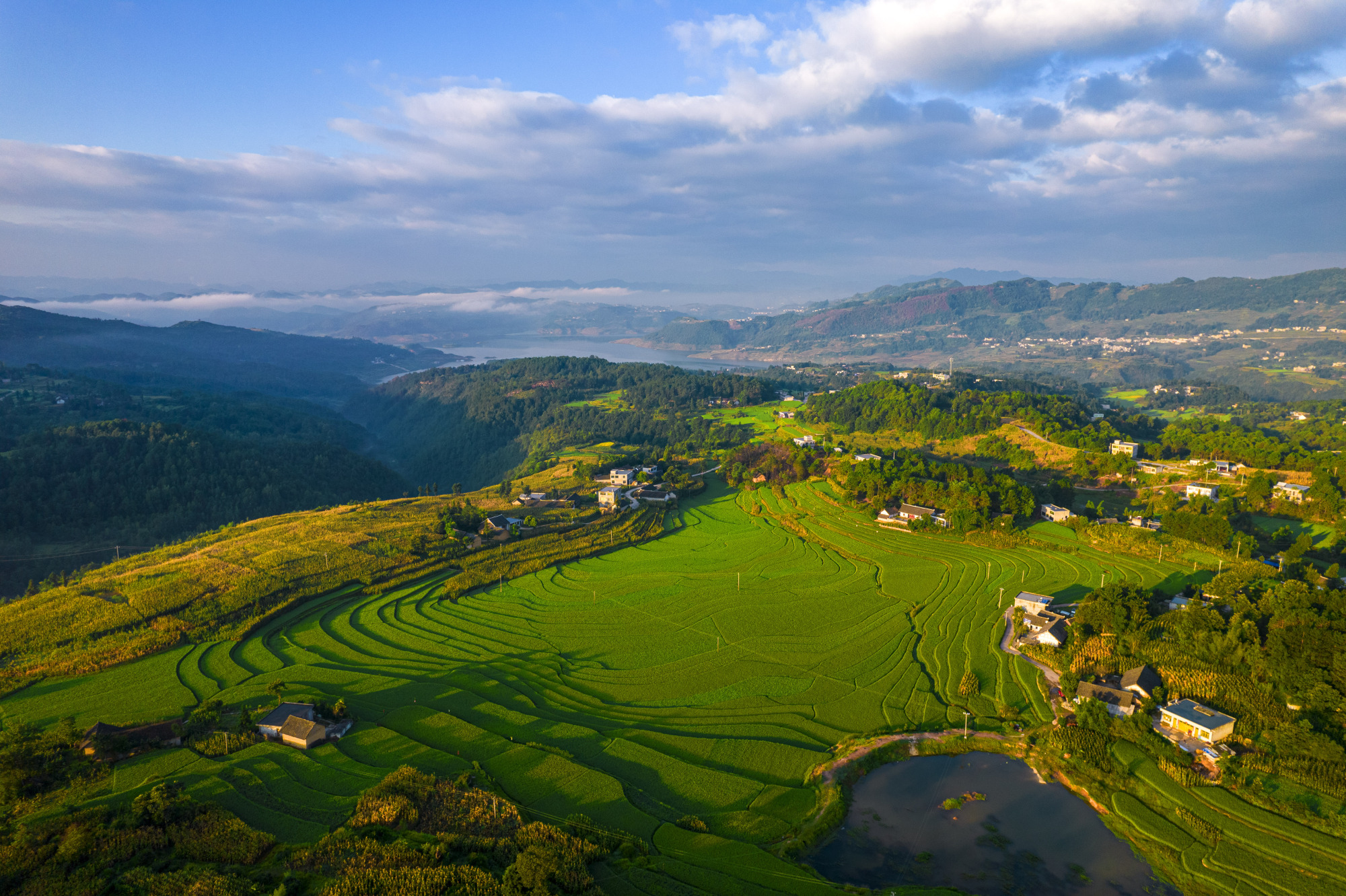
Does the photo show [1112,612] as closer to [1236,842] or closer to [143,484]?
[1236,842]

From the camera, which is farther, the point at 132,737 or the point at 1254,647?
the point at 1254,647

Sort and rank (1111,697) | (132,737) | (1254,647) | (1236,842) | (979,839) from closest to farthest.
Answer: (1236,842) → (979,839) → (132,737) → (1111,697) → (1254,647)

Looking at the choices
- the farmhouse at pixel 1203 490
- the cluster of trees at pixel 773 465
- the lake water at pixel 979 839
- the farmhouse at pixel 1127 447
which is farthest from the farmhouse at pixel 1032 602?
the farmhouse at pixel 1127 447

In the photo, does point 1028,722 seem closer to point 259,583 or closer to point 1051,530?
point 1051,530

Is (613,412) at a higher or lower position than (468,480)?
higher

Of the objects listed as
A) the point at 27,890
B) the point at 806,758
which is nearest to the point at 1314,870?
the point at 806,758

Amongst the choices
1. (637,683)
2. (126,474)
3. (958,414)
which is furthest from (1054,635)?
(126,474)

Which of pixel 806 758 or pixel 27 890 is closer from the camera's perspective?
pixel 27 890

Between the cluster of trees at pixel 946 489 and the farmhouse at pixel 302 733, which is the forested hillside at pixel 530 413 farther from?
the farmhouse at pixel 302 733
